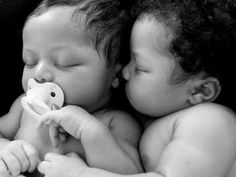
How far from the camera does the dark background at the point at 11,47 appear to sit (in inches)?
56.4

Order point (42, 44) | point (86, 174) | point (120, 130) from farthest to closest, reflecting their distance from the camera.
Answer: point (120, 130), point (42, 44), point (86, 174)

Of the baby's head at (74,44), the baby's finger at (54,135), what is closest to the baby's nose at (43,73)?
the baby's head at (74,44)

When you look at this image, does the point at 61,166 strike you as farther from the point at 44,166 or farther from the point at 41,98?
the point at 41,98

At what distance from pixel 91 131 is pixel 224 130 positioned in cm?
33

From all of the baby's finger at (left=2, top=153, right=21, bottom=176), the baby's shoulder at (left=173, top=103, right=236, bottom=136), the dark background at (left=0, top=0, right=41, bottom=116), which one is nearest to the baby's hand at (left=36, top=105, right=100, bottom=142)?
the baby's finger at (left=2, top=153, right=21, bottom=176)

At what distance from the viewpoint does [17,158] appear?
1.19 m

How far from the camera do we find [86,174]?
1.11m

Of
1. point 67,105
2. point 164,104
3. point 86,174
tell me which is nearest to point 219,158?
point 164,104

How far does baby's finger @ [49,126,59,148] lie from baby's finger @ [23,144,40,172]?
5cm

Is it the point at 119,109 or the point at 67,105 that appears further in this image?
the point at 119,109

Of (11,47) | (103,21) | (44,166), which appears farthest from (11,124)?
(103,21)

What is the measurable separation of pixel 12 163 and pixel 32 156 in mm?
54

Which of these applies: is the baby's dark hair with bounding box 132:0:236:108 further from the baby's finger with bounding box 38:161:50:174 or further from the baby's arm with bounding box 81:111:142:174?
the baby's finger with bounding box 38:161:50:174

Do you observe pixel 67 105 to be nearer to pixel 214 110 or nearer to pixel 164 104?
pixel 164 104
